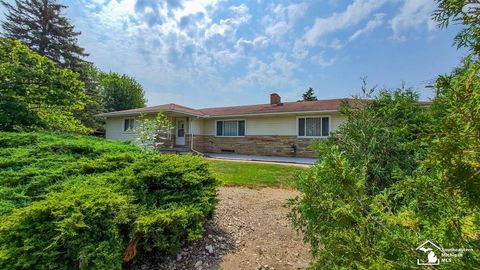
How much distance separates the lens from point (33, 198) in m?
3.00

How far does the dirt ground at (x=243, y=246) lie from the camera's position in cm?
304

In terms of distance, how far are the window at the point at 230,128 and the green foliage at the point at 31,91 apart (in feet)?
33.0

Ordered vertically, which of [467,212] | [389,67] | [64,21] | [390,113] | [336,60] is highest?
[64,21]

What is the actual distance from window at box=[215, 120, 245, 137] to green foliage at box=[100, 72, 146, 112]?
16475 mm

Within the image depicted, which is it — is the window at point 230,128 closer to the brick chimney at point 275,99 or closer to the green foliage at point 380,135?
the brick chimney at point 275,99

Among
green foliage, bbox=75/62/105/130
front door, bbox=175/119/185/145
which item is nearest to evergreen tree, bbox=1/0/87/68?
green foliage, bbox=75/62/105/130

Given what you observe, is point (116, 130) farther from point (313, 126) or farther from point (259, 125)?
point (313, 126)

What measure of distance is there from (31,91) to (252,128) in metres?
11.3

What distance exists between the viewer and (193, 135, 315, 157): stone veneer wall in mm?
14729

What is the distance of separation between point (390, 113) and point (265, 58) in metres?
11.4

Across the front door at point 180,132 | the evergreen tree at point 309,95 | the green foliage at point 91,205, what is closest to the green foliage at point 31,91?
the green foliage at point 91,205

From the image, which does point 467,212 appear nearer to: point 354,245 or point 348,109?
point 354,245

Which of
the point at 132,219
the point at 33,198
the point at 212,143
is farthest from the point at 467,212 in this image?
the point at 212,143

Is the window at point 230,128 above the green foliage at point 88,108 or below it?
below
